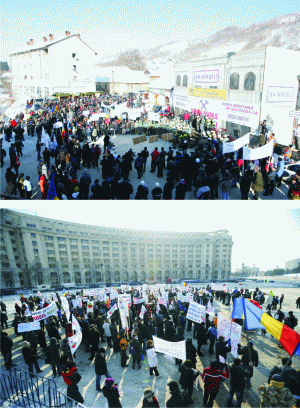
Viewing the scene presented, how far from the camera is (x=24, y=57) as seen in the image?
10.6 m

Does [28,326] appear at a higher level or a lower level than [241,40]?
lower

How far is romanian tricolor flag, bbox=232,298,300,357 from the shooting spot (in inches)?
179

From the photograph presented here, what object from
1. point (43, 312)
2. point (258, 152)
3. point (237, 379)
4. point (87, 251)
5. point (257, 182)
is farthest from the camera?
point (258, 152)

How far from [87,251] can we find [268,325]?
4.20m

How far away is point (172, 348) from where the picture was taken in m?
5.34

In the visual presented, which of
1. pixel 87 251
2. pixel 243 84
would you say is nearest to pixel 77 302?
pixel 87 251

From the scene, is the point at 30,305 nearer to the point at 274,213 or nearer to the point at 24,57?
the point at 274,213

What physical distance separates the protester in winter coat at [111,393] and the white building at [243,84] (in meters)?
10.7

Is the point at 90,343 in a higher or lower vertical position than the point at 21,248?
lower

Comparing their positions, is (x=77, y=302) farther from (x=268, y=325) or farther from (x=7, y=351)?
(x=268, y=325)

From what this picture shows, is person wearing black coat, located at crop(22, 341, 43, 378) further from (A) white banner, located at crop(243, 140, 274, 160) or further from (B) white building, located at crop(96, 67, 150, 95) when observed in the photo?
(B) white building, located at crop(96, 67, 150, 95)

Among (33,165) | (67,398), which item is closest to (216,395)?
(67,398)

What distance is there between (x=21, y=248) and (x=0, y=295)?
44.2 inches

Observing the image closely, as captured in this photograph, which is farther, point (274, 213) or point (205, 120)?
point (205, 120)
